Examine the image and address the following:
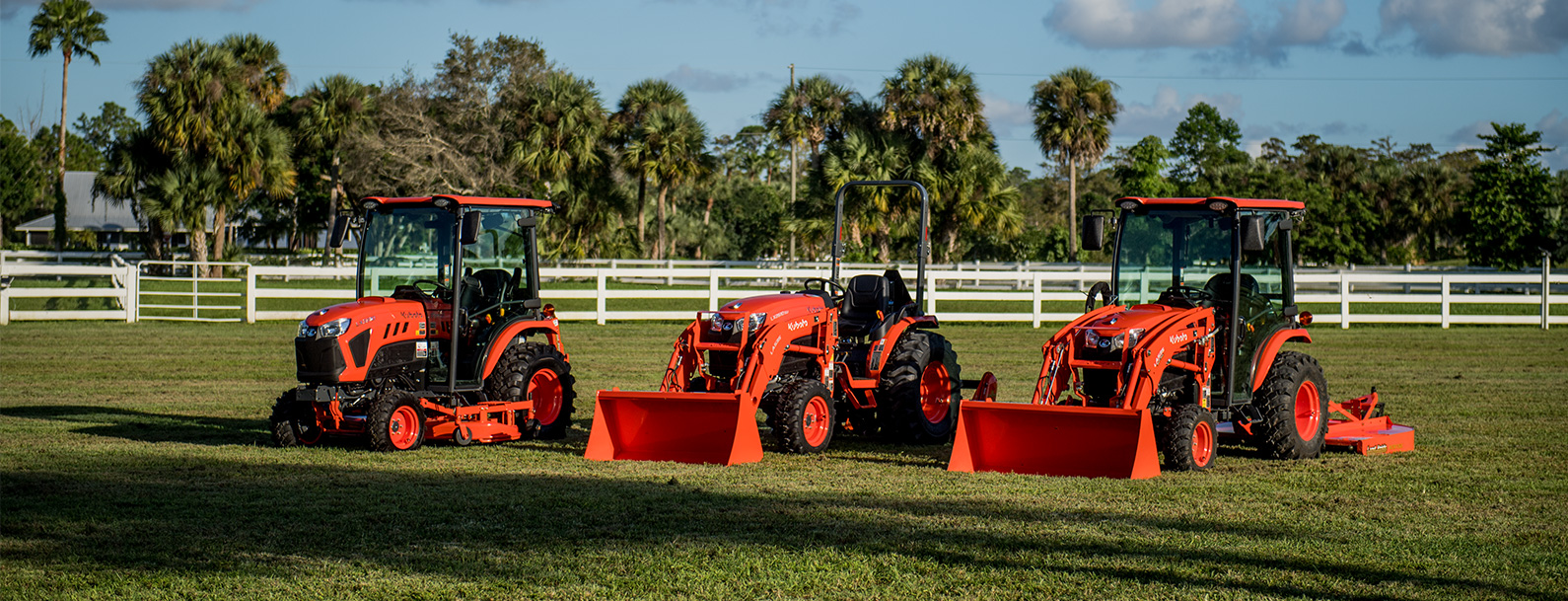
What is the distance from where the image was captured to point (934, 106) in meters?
39.7

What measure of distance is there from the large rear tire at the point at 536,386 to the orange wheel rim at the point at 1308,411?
5493mm

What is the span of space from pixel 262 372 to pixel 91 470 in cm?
783

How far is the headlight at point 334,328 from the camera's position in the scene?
952 centimetres

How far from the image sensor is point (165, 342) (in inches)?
808

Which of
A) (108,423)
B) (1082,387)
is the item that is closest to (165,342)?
(108,423)

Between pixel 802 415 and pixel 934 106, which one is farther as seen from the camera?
pixel 934 106

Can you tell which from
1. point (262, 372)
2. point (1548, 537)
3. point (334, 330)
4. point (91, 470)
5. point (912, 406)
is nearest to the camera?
point (1548, 537)

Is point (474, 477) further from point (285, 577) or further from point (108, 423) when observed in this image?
point (108, 423)

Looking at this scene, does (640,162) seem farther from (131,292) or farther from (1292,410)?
(1292,410)

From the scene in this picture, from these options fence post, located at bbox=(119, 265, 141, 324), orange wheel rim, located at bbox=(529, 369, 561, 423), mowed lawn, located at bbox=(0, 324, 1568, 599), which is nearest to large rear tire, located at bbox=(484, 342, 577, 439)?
orange wheel rim, located at bbox=(529, 369, 561, 423)

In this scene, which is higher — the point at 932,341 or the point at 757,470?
the point at 932,341

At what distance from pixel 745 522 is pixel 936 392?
4.47 meters

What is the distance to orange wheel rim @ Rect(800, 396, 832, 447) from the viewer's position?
986 cm

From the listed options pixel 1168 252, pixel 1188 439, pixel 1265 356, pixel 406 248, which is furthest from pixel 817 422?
pixel 406 248
